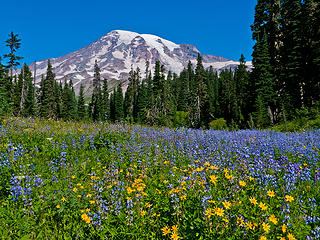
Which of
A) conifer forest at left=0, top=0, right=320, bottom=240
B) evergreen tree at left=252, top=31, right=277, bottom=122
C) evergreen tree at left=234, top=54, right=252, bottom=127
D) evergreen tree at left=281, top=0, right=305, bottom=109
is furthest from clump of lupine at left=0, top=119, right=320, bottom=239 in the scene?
evergreen tree at left=234, top=54, right=252, bottom=127

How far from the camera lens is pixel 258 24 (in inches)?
1378

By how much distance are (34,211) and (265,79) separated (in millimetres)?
34142

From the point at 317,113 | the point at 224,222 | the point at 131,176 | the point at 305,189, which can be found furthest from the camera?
the point at 317,113

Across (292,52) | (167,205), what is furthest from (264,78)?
(167,205)

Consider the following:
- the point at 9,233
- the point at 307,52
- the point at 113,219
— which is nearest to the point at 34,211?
the point at 9,233

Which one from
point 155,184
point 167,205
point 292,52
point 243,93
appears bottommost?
point 167,205

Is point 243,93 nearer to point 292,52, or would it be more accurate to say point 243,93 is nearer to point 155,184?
point 292,52

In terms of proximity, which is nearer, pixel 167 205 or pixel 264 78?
pixel 167 205

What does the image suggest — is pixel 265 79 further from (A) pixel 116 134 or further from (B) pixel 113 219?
(B) pixel 113 219

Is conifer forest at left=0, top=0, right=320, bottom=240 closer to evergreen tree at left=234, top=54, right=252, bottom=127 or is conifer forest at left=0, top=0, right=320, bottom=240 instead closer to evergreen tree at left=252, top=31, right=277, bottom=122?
evergreen tree at left=252, top=31, right=277, bottom=122

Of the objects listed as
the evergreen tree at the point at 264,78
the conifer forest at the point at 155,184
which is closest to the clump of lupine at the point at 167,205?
the conifer forest at the point at 155,184

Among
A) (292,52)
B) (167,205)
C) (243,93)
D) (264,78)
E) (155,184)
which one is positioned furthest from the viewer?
(243,93)

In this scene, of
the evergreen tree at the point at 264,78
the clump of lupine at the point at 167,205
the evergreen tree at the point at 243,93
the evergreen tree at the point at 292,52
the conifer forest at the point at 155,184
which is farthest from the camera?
the evergreen tree at the point at 243,93

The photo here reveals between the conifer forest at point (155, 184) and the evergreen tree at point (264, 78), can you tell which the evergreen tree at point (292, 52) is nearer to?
the evergreen tree at point (264, 78)
